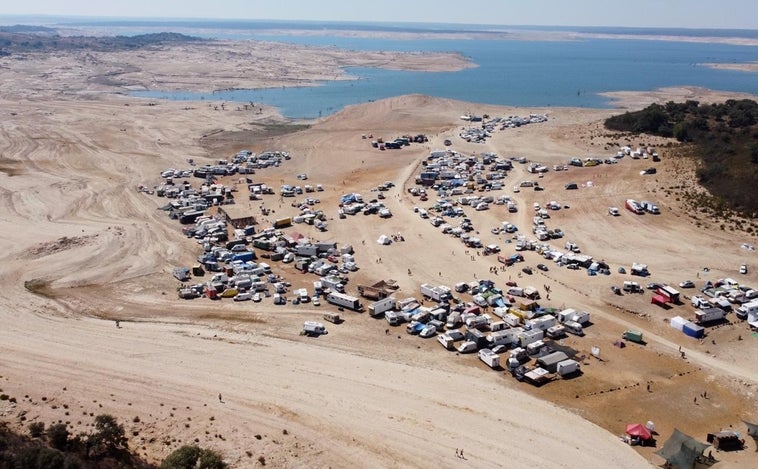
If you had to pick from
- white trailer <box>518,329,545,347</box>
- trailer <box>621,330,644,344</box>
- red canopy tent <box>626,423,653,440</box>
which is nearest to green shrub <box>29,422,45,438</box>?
white trailer <box>518,329,545,347</box>

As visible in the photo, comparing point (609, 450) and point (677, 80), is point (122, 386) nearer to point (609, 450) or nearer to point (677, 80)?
point (609, 450)

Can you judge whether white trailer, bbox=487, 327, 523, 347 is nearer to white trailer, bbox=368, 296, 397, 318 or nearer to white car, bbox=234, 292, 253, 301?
white trailer, bbox=368, 296, 397, 318

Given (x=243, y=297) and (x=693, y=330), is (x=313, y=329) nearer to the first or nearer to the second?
(x=243, y=297)

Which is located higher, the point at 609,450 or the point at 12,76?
the point at 12,76

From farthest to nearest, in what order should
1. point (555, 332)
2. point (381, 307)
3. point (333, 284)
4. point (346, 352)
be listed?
1. point (333, 284)
2. point (381, 307)
3. point (555, 332)
4. point (346, 352)

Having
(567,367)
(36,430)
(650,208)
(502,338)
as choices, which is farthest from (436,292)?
(650,208)

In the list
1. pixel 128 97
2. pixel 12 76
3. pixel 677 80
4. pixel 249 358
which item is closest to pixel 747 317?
pixel 249 358

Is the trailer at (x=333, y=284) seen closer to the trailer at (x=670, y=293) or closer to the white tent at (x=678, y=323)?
the white tent at (x=678, y=323)

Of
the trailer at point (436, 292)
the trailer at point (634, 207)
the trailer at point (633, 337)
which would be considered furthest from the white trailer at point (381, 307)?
the trailer at point (634, 207)
